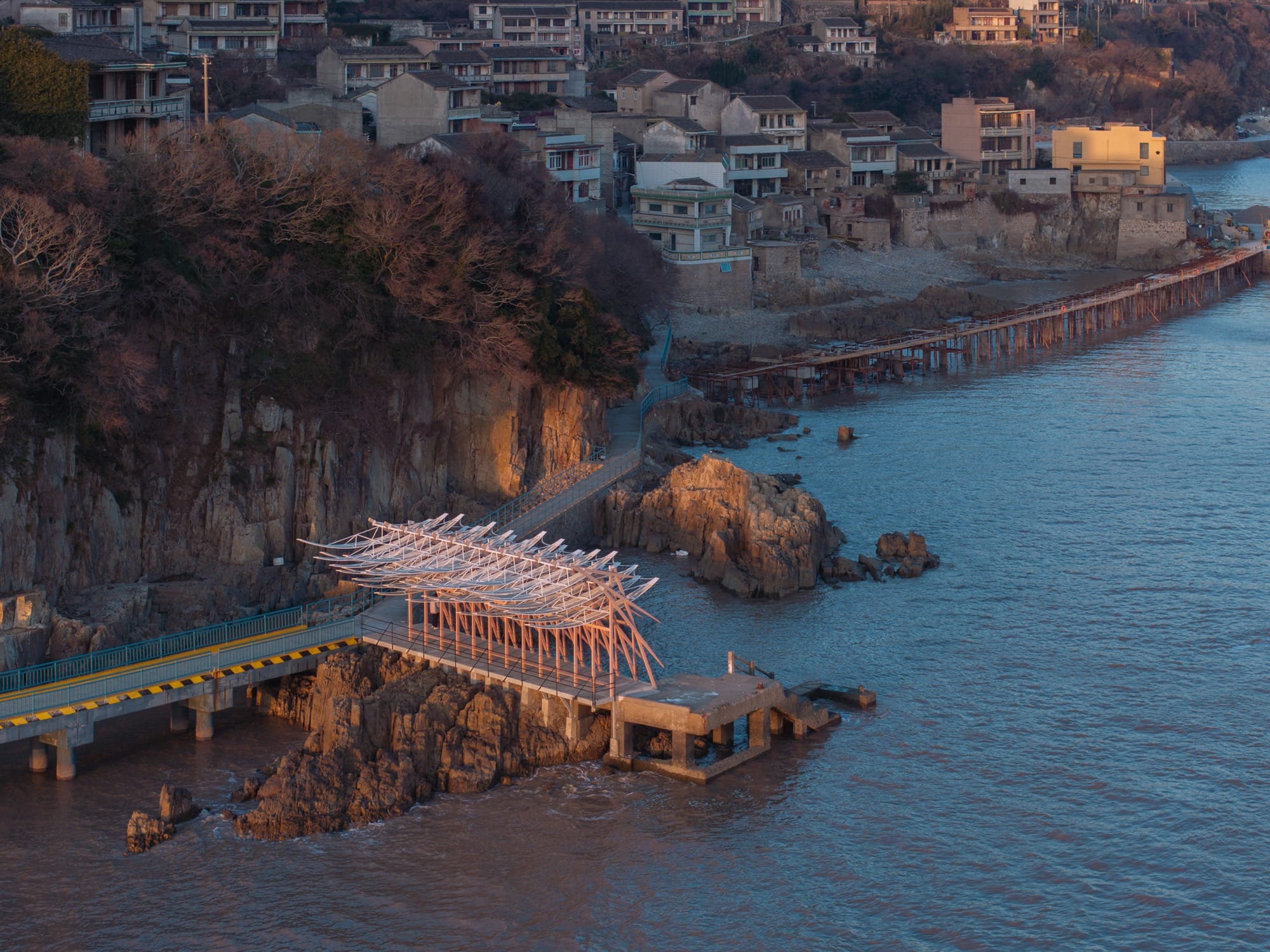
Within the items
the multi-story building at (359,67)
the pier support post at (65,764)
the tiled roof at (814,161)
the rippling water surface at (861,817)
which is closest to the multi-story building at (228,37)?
the multi-story building at (359,67)

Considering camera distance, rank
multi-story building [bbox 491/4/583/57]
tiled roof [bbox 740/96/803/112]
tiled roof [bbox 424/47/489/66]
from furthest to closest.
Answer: multi-story building [bbox 491/4/583/57]
tiled roof [bbox 740/96/803/112]
tiled roof [bbox 424/47/489/66]

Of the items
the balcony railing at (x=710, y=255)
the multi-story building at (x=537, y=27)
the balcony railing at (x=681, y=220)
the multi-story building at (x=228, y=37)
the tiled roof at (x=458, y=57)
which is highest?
the multi-story building at (x=537, y=27)

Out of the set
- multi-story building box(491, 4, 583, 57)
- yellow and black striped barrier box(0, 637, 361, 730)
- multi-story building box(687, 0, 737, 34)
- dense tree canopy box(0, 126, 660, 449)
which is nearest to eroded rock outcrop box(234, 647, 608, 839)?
yellow and black striped barrier box(0, 637, 361, 730)

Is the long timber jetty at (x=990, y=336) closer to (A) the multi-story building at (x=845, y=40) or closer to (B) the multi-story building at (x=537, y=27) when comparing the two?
(B) the multi-story building at (x=537, y=27)

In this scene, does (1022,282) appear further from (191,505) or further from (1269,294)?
(191,505)

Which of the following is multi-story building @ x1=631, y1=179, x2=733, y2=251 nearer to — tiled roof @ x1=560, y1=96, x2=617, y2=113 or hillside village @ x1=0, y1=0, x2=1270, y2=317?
hillside village @ x1=0, y1=0, x2=1270, y2=317
